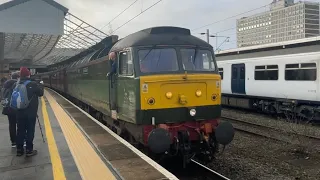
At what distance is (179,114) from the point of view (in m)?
7.27

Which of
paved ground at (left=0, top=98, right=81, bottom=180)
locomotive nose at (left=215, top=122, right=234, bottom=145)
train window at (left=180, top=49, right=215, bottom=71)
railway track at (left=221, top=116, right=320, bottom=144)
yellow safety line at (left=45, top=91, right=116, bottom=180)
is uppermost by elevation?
train window at (left=180, top=49, right=215, bottom=71)

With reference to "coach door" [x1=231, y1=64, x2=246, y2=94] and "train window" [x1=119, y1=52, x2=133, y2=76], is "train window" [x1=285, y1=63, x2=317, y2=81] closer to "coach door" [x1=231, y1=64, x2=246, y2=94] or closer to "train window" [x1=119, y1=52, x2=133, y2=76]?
"coach door" [x1=231, y1=64, x2=246, y2=94]

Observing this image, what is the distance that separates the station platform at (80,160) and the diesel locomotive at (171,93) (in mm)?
602

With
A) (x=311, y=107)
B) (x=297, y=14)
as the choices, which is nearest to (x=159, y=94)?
(x=311, y=107)

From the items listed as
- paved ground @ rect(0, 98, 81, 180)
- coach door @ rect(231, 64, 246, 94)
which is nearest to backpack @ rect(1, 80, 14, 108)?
paved ground @ rect(0, 98, 81, 180)

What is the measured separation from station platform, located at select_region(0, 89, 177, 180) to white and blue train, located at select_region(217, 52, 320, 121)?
29.1 feet

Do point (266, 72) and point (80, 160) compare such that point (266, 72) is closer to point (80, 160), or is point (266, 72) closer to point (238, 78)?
point (238, 78)

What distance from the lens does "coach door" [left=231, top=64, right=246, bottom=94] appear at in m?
18.5

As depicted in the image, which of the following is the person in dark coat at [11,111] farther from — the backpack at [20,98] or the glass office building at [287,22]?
the glass office building at [287,22]

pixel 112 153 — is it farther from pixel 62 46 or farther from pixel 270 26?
pixel 62 46

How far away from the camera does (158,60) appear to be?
7.39 metres

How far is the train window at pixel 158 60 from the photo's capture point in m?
7.29

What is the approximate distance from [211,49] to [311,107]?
26.2 ft

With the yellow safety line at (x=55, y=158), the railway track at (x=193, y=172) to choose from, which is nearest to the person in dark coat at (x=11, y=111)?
the yellow safety line at (x=55, y=158)
